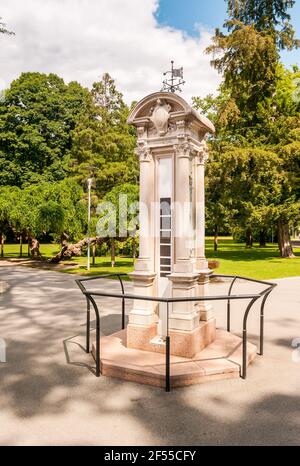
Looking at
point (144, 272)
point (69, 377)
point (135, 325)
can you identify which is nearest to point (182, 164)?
point (144, 272)

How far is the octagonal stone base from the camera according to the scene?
471 centimetres

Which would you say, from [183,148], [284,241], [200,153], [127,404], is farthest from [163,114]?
[284,241]

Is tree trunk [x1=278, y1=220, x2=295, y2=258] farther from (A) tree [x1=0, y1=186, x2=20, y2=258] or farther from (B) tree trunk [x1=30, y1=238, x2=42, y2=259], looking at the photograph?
(A) tree [x1=0, y1=186, x2=20, y2=258]

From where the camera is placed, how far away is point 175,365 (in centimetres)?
501

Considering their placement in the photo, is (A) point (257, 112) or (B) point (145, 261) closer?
(B) point (145, 261)

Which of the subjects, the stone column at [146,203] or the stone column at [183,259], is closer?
the stone column at [183,259]

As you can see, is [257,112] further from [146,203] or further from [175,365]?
[175,365]

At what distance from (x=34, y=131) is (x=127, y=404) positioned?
36496 millimetres

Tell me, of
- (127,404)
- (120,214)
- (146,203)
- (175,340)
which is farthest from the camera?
(120,214)

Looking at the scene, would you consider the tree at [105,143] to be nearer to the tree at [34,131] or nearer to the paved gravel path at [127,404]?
the tree at [34,131]

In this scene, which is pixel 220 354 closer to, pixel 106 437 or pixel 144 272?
pixel 144 272

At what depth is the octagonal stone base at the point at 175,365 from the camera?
4711 mm

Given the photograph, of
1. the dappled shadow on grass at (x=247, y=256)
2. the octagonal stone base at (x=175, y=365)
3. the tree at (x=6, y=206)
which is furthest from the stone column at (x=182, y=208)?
the dappled shadow on grass at (x=247, y=256)

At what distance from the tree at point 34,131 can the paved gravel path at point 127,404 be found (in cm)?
3195
